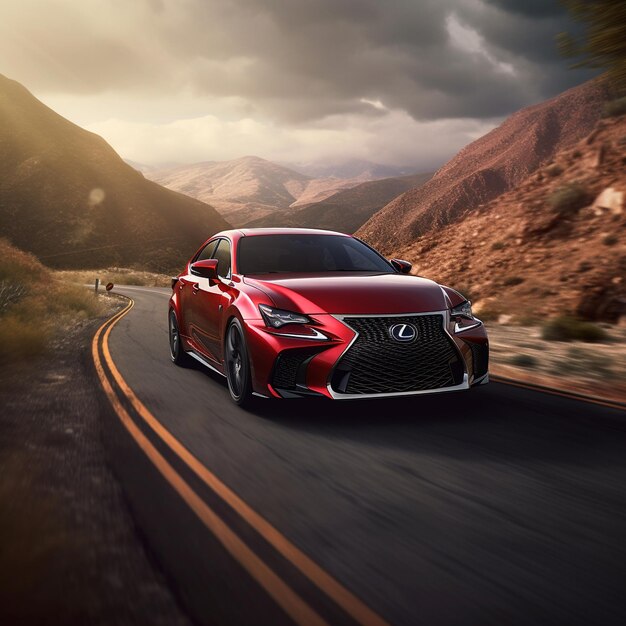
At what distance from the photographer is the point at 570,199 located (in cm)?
2133

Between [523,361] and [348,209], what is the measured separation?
153698mm

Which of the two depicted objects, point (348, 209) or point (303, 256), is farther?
point (348, 209)

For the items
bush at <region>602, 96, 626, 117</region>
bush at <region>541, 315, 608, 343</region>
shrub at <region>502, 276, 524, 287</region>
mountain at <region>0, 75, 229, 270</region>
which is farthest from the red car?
mountain at <region>0, 75, 229, 270</region>

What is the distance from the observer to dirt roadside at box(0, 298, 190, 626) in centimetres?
284

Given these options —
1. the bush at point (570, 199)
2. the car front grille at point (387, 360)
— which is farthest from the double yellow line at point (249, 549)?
the bush at point (570, 199)

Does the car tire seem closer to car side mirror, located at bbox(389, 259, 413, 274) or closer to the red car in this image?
the red car

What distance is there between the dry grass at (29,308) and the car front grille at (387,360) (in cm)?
627

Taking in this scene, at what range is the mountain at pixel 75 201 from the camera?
89.7 meters

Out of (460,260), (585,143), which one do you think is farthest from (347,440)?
(585,143)

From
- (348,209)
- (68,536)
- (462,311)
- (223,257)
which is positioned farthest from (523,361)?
(348,209)

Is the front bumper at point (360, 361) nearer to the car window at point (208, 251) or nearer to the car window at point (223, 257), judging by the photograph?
the car window at point (223, 257)

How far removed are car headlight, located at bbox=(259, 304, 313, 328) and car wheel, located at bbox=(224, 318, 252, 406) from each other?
40 cm

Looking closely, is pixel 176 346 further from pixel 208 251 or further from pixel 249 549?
pixel 249 549

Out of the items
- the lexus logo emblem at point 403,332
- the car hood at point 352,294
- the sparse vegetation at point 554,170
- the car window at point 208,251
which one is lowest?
the lexus logo emblem at point 403,332
